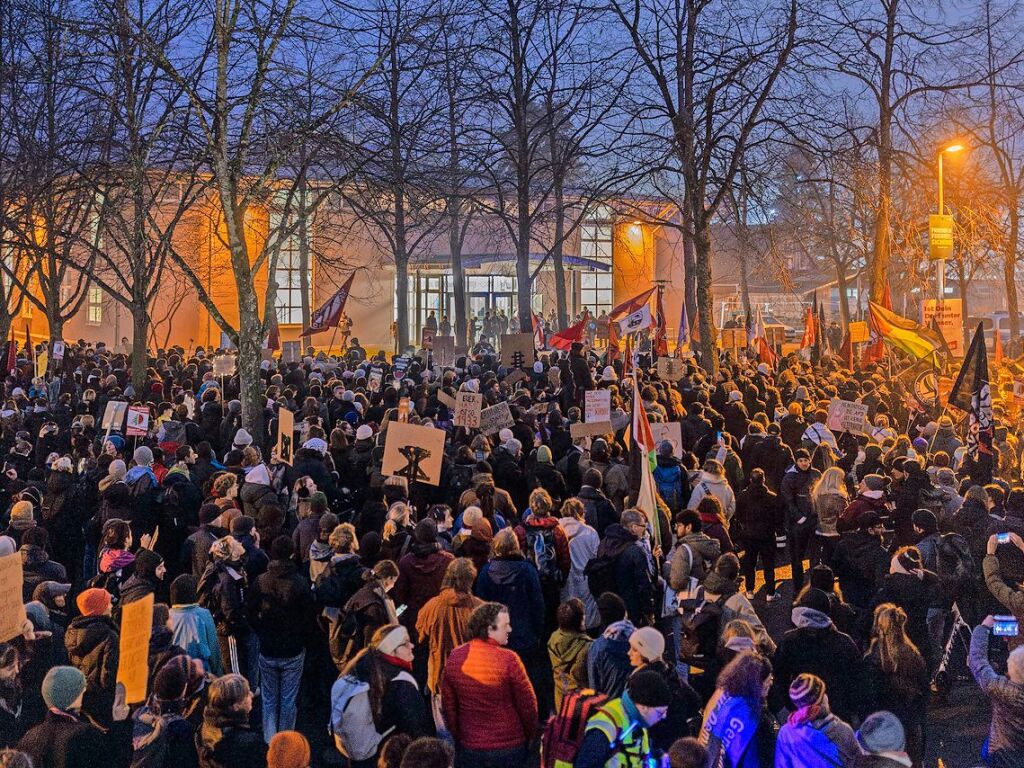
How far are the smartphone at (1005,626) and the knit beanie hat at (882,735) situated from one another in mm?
2763

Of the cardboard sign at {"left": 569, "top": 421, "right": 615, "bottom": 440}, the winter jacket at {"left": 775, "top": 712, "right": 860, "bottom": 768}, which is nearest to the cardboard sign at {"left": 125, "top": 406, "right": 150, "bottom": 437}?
the cardboard sign at {"left": 569, "top": 421, "right": 615, "bottom": 440}

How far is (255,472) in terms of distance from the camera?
36.2ft

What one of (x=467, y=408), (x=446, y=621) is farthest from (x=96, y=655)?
(x=467, y=408)

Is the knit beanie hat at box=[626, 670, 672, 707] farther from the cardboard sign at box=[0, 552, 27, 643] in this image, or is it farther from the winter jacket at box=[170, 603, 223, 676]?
the cardboard sign at box=[0, 552, 27, 643]

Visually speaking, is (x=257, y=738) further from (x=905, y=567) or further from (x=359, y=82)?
(x=359, y=82)

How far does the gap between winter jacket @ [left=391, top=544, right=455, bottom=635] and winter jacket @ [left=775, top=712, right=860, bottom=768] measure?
3.24 meters

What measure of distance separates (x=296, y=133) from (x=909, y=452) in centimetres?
926

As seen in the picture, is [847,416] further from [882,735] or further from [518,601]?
[882,735]

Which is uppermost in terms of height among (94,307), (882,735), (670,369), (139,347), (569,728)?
(94,307)

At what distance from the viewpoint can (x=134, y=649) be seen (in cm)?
612

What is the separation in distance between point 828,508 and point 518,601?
383 centimetres

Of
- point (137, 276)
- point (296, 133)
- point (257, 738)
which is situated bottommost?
point (257, 738)

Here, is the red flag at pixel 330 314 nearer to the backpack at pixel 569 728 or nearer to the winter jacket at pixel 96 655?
the winter jacket at pixel 96 655

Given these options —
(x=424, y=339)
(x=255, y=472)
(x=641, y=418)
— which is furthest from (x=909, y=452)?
(x=424, y=339)
